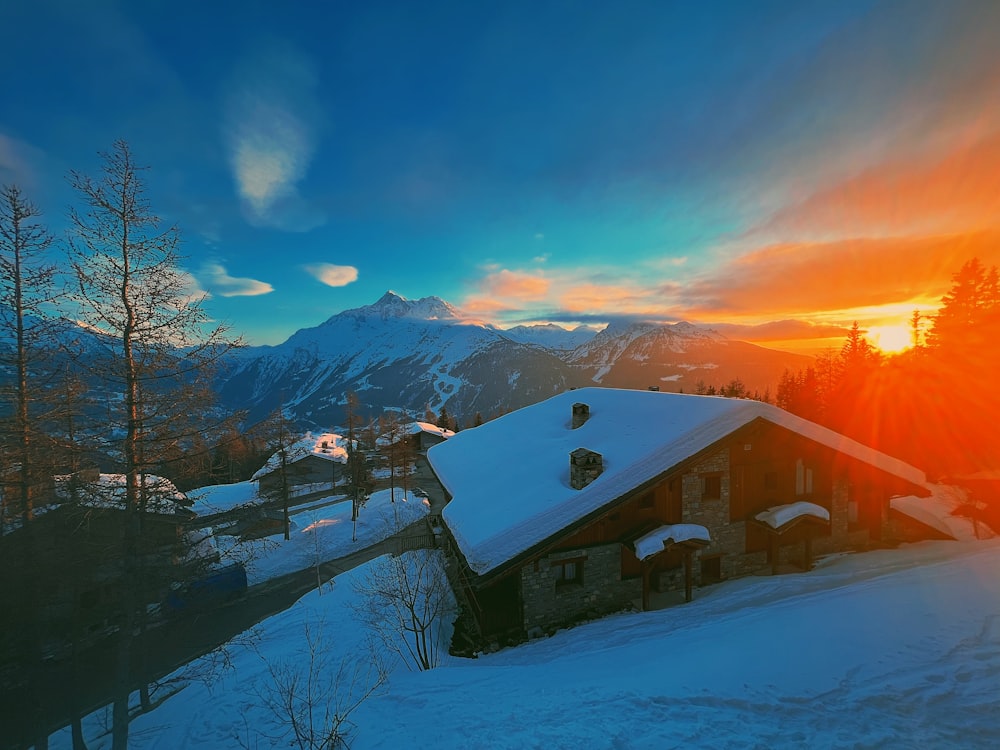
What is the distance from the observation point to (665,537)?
49.5 ft

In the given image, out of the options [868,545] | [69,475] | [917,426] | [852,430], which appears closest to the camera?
[69,475]

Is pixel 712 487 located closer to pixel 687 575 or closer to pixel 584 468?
pixel 687 575

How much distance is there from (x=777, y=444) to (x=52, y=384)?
25.8m

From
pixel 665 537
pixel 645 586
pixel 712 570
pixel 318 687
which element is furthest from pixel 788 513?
pixel 318 687

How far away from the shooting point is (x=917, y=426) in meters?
35.2

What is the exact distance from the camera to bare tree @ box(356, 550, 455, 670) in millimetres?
13773

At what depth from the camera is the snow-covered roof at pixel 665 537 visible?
14.9 metres

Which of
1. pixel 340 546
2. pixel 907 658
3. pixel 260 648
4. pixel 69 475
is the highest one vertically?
pixel 69 475

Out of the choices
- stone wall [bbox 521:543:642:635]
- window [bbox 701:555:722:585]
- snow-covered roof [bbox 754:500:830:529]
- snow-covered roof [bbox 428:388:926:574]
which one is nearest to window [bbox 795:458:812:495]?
snow-covered roof [bbox 754:500:830:529]

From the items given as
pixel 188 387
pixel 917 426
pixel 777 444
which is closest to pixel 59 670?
pixel 188 387

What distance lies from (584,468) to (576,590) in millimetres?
4614

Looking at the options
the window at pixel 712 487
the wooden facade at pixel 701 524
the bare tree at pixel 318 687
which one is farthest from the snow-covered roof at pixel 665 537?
the bare tree at pixel 318 687

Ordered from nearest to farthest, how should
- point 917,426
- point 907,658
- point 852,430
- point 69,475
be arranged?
point 907,658 < point 69,475 < point 917,426 < point 852,430

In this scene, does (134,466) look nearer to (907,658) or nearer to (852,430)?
(907,658)
